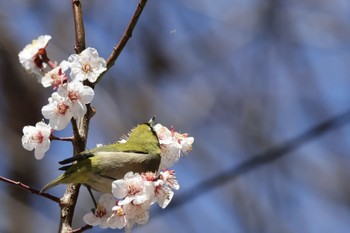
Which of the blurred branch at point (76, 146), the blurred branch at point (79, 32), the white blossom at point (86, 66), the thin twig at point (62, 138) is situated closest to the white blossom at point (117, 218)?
the blurred branch at point (76, 146)

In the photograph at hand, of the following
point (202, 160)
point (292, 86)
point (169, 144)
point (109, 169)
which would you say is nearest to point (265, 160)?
point (169, 144)

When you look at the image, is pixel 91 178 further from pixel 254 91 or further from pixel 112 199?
pixel 254 91

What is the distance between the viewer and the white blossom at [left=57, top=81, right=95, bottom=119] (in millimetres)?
1604

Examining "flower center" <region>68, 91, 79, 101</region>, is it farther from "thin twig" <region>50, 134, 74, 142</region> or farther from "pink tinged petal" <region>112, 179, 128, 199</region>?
"pink tinged petal" <region>112, 179, 128, 199</region>

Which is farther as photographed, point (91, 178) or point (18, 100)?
point (18, 100)

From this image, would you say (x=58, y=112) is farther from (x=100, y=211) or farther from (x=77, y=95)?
(x=100, y=211)

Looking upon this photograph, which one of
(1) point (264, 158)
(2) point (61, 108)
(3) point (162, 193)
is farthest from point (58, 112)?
(1) point (264, 158)

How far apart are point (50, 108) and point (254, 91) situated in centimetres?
327

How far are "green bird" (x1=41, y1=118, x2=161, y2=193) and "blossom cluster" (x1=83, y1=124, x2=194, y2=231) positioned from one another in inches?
2.2

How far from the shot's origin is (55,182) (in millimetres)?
1638

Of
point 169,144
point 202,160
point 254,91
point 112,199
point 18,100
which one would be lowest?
point 112,199

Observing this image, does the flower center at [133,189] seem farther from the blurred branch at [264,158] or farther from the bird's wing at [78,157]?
the blurred branch at [264,158]

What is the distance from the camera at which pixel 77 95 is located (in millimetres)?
1603

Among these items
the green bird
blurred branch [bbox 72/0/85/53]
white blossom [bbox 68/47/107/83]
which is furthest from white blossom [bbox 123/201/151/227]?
blurred branch [bbox 72/0/85/53]
